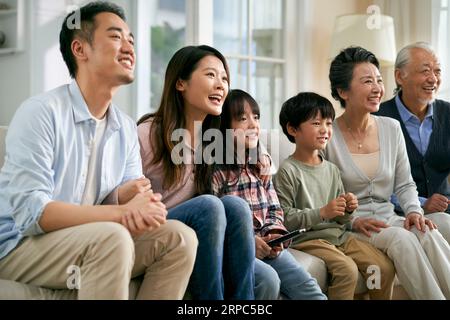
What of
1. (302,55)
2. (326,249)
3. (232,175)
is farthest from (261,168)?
(302,55)

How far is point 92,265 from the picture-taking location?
56.4 inches

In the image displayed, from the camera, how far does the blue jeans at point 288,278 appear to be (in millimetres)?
1837

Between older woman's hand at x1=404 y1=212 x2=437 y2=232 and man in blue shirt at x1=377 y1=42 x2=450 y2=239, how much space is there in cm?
24

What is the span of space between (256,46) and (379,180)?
1771 millimetres

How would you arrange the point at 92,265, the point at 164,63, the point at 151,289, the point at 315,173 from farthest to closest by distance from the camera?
the point at 164,63 → the point at 315,173 → the point at 151,289 → the point at 92,265

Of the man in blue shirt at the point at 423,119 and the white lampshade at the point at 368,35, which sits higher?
the white lampshade at the point at 368,35

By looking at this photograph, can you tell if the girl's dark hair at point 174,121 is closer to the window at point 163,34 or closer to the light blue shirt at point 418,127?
the light blue shirt at point 418,127

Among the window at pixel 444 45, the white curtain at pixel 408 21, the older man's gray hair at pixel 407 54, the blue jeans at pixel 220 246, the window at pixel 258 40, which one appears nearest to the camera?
the blue jeans at pixel 220 246

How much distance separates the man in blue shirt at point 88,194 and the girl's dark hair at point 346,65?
99cm

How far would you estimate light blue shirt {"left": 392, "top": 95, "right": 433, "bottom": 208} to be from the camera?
265cm

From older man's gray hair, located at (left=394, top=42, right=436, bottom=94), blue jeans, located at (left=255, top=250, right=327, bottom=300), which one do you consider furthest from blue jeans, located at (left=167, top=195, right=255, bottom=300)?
older man's gray hair, located at (left=394, top=42, right=436, bottom=94)

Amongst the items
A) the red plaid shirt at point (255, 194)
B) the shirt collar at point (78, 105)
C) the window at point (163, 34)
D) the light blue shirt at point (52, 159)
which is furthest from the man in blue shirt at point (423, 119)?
the window at point (163, 34)

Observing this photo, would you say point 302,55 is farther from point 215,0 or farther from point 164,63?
point 164,63

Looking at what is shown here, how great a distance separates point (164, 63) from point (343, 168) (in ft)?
11.9
